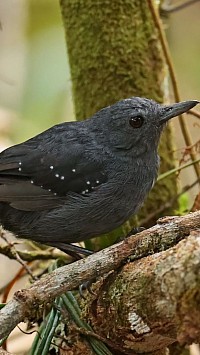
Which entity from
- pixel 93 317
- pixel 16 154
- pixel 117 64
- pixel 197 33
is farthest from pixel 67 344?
pixel 197 33

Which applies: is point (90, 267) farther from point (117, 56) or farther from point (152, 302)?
point (117, 56)

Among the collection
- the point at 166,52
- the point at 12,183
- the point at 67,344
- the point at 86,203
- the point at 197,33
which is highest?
the point at 197,33

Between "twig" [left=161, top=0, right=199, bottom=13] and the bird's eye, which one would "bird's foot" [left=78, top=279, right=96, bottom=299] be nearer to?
the bird's eye

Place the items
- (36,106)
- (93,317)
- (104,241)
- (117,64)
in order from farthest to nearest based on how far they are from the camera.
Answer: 1. (36,106)
2. (117,64)
3. (104,241)
4. (93,317)

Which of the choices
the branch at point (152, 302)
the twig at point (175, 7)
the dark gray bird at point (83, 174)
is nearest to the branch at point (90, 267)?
the branch at point (152, 302)

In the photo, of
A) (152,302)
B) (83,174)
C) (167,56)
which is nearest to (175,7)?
(167,56)

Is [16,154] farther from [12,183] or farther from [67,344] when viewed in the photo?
[67,344]

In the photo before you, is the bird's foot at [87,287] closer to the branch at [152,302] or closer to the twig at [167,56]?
the branch at [152,302]
